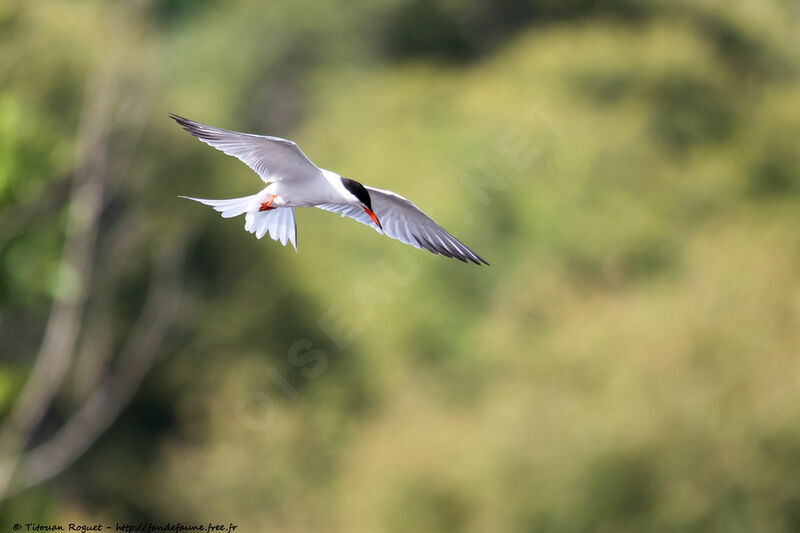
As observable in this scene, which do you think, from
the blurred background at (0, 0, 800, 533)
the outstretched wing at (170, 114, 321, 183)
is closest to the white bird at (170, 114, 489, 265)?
the outstretched wing at (170, 114, 321, 183)

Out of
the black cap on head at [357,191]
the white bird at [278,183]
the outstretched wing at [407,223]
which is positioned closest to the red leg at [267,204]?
the white bird at [278,183]

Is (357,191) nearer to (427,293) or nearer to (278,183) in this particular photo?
(278,183)

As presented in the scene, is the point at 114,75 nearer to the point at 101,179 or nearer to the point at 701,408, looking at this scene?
the point at 101,179

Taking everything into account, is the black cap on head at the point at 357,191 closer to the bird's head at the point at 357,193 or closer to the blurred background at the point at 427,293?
the bird's head at the point at 357,193

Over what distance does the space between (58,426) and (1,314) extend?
5617 millimetres

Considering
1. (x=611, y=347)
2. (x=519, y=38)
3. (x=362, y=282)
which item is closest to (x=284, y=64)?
(x=519, y=38)

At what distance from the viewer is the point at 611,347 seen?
25.6m

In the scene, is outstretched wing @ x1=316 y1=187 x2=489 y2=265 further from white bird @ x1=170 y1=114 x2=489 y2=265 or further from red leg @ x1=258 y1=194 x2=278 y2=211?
red leg @ x1=258 y1=194 x2=278 y2=211

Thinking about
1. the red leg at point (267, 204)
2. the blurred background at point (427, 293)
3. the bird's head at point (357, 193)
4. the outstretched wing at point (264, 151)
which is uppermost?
the blurred background at point (427, 293)

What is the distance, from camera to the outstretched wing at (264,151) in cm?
709

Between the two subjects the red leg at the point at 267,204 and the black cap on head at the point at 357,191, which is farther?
the black cap on head at the point at 357,191

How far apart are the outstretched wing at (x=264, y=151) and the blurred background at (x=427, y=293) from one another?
10941mm

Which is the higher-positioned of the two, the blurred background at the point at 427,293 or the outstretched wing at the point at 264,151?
the blurred background at the point at 427,293

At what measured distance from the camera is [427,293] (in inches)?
1410
